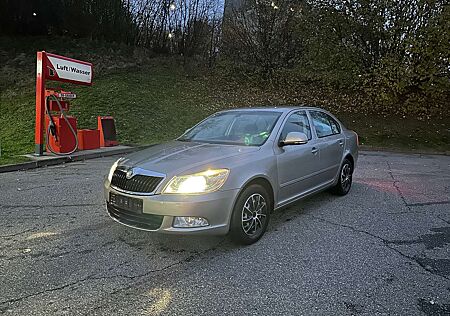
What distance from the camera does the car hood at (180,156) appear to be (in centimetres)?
360

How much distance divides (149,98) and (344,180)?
1275cm

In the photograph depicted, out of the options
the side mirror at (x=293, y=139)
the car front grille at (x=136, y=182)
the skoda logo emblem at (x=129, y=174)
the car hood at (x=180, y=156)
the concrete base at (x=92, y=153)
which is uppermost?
the side mirror at (x=293, y=139)

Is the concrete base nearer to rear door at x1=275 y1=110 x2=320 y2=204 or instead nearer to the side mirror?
rear door at x1=275 y1=110 x2=320 y2=204

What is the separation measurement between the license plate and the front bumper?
0.16 ft

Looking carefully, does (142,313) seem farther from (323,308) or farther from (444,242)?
(444,242)

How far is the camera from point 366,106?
16516 mm

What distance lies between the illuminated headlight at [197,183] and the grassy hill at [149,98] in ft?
22.4

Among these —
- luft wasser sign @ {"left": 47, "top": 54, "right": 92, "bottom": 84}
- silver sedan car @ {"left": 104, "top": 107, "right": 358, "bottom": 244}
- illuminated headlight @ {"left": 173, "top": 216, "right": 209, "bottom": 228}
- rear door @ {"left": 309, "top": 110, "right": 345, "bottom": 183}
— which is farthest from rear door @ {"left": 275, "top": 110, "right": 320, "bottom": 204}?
luft wasser sign @ {"left": 47, "top": 54, "right": 92, "bottom": 84}

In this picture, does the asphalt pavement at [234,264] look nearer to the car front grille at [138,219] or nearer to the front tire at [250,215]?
the front tire at [250,215]

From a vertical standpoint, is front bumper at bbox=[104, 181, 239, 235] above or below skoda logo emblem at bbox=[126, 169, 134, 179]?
below

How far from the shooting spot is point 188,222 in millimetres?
3443

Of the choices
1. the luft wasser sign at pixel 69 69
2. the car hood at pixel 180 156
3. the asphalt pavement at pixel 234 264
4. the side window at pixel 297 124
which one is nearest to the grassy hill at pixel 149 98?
the luft wasser sign at pixel 69 69

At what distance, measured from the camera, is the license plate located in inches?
138

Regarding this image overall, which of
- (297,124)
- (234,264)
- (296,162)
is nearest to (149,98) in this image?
(297,124)
